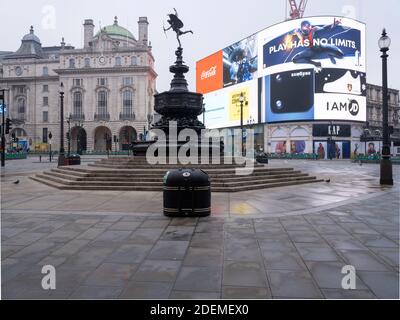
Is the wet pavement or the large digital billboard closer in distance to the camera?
the wet pavement

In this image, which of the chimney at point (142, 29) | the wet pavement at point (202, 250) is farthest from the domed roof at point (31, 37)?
the wet pavement at point (202, 250)

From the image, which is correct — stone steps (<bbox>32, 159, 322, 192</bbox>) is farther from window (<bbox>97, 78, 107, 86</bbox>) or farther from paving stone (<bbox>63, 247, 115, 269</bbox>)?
window (<bbox>97, 78, 107, 86</bbox>)

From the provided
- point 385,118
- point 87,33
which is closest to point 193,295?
point 385,118

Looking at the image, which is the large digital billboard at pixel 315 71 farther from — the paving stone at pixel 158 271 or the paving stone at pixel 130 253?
the paving stone at pixel 158 271

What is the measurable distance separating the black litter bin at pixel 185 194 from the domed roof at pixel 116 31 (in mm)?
80663

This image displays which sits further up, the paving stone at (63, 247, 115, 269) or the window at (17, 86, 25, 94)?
the window at (17, 86, 25, 94)

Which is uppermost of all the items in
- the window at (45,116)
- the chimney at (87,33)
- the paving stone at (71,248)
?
the chimney at (87,33)

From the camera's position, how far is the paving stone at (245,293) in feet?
12.4

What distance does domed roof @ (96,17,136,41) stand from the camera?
265 feet

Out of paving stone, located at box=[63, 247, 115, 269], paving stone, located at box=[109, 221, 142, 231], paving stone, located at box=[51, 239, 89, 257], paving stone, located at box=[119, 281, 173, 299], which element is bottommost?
paving stone, located at box=[119, 281, 173, 299]

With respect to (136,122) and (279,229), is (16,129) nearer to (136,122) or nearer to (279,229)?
(136,122)

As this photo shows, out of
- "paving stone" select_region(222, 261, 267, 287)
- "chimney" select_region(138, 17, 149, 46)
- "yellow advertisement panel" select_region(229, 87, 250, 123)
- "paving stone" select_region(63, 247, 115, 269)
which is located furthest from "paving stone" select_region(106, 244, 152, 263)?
"chimney" select_region(138, 17, 149, 46)

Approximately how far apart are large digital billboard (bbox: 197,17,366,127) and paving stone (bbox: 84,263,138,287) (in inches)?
2211

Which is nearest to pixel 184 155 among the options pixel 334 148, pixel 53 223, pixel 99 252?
pixel 53 223
